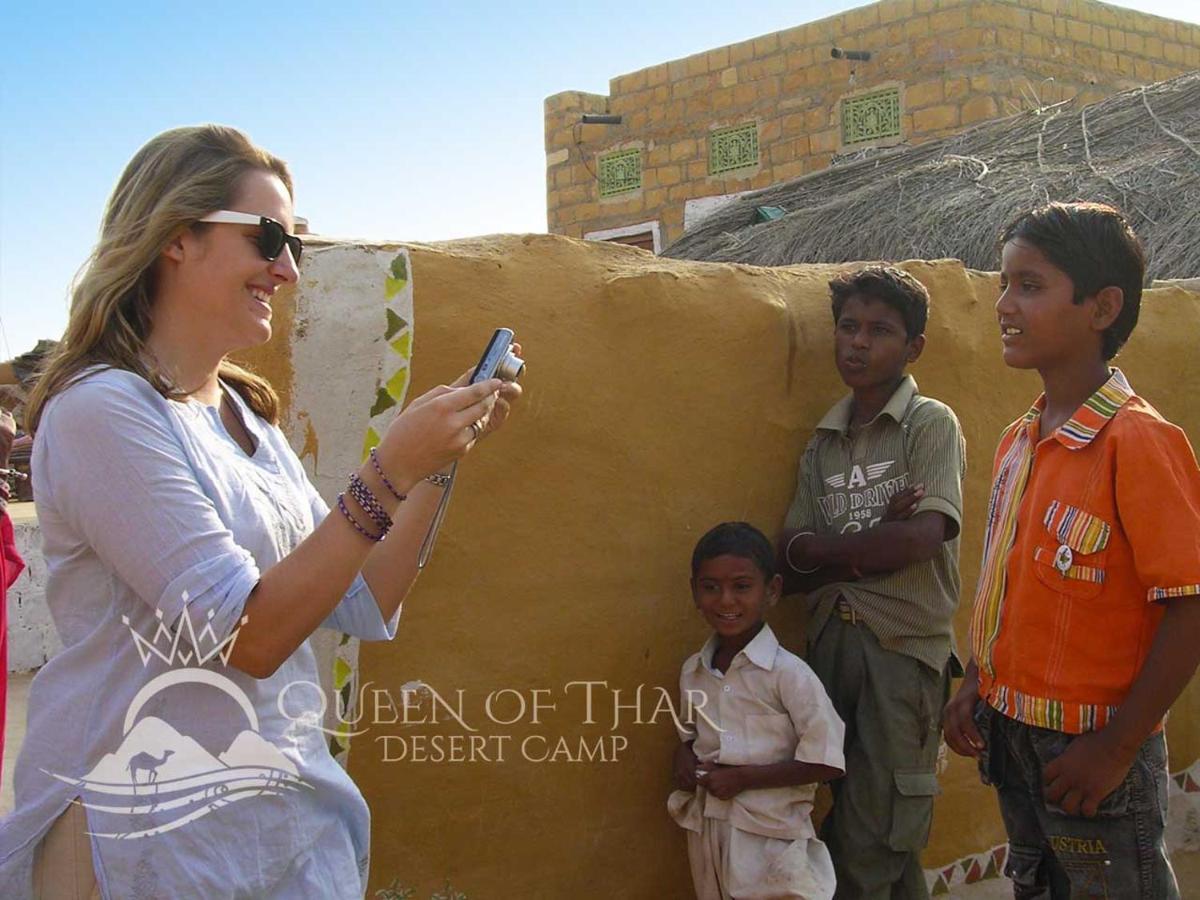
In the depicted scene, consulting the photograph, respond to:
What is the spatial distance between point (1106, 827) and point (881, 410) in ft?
3.90

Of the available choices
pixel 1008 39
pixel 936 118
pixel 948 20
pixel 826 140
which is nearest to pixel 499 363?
pixel 936 118

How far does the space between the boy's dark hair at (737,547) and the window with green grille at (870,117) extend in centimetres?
906

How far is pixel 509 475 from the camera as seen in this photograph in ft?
9.78

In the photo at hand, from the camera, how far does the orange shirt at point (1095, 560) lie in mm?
2242

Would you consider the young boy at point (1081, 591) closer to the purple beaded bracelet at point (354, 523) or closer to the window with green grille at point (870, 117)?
the purple beaded bracelet at point (354, 523)

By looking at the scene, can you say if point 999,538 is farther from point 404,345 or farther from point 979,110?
point 979,110

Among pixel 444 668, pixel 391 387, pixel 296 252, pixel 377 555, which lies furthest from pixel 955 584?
pixel 296 252

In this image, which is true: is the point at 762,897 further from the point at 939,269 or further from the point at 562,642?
the point at 939,269

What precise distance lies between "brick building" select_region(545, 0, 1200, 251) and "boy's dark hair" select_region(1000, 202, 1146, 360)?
8545mm

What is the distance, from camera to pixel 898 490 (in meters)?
3.11

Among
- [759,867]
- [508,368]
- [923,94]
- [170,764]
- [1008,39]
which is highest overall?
[1008,39]

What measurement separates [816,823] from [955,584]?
0.77 m

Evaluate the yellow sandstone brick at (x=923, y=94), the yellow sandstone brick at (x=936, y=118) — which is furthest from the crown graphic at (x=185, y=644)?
the yellow sandstone brick at (x=923, y=94)

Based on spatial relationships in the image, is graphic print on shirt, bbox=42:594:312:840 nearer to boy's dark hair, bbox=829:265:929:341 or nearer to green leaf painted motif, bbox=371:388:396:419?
green leaf painted motif, bbox=371:388:396:419
